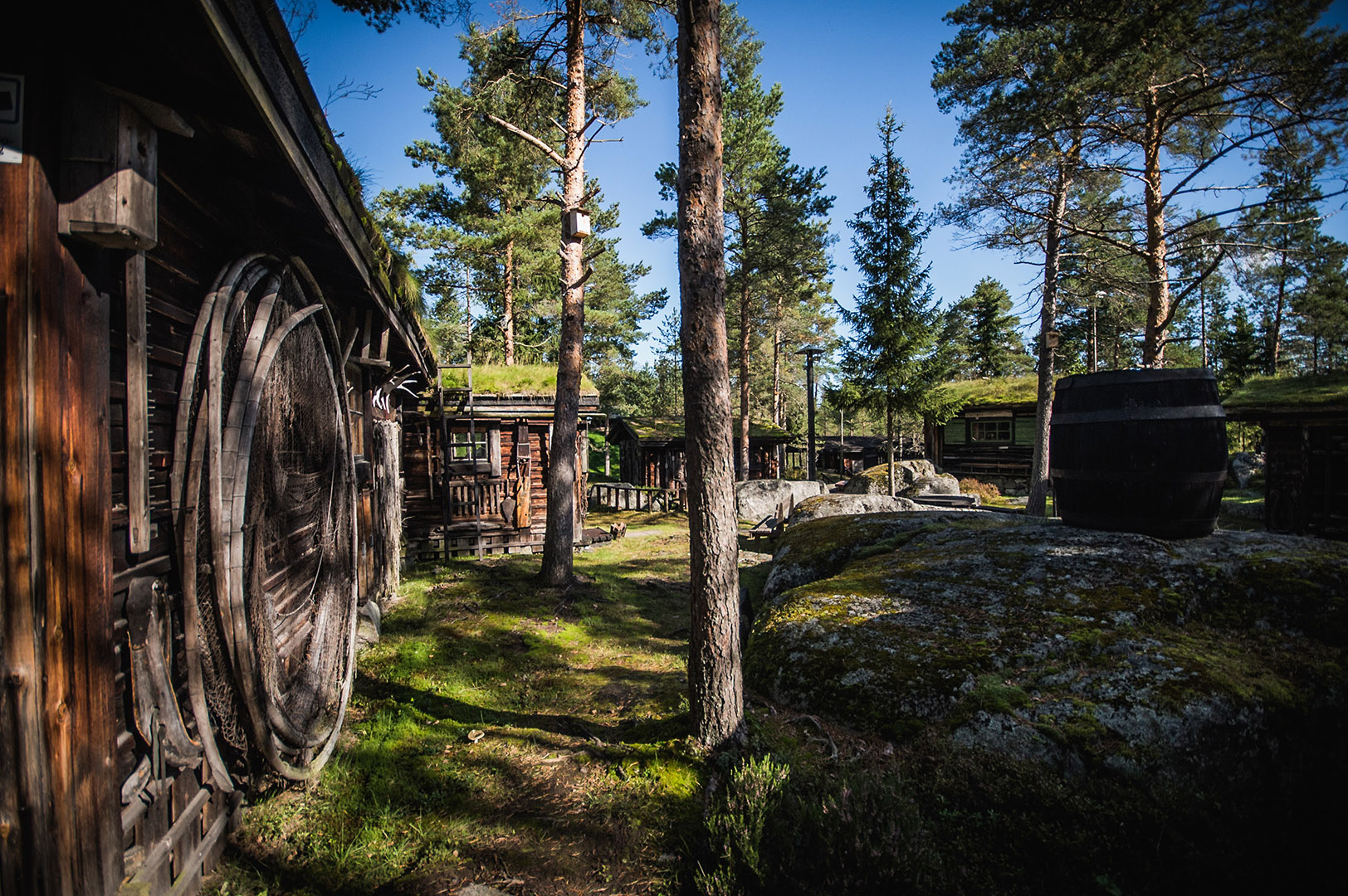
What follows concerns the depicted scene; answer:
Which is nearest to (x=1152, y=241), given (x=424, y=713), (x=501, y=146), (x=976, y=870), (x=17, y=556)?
(x=976, y=870)

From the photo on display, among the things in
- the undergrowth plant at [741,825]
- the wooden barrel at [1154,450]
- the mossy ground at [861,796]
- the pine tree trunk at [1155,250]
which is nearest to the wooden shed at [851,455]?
the pine tree trunk at [1155,250]

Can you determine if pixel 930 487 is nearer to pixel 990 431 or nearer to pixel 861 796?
pixel 990 431

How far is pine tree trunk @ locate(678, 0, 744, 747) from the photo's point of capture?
3168 mm

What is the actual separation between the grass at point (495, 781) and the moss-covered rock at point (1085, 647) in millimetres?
1036

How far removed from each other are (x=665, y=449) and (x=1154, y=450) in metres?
21.6

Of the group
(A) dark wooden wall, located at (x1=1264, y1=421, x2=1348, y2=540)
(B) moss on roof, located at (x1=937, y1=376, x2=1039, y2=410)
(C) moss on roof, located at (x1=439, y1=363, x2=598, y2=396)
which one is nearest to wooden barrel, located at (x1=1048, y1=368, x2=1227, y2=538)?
(A) dark wooden wall, located at (x1=1264, y1=421, x2=1348, y2=540)

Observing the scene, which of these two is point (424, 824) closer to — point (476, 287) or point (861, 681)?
point (861, 681)

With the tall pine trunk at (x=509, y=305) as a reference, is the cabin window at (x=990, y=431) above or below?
below

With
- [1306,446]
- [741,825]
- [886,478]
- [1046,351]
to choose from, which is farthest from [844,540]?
[886,478]

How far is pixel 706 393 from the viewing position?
321cm

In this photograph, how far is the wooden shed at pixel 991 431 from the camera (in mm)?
24578

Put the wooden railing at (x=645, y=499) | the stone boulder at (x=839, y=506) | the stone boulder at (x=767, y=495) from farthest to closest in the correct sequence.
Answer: the wooden railing at (x=645, y=499) < the stone boulder at (x=767, y=495) < the stone boulder at (x=839, y=506)

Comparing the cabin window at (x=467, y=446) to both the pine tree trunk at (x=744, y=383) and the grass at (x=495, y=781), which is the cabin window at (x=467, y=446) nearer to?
the grass at (x=495, y=781)

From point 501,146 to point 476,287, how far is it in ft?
17.9
